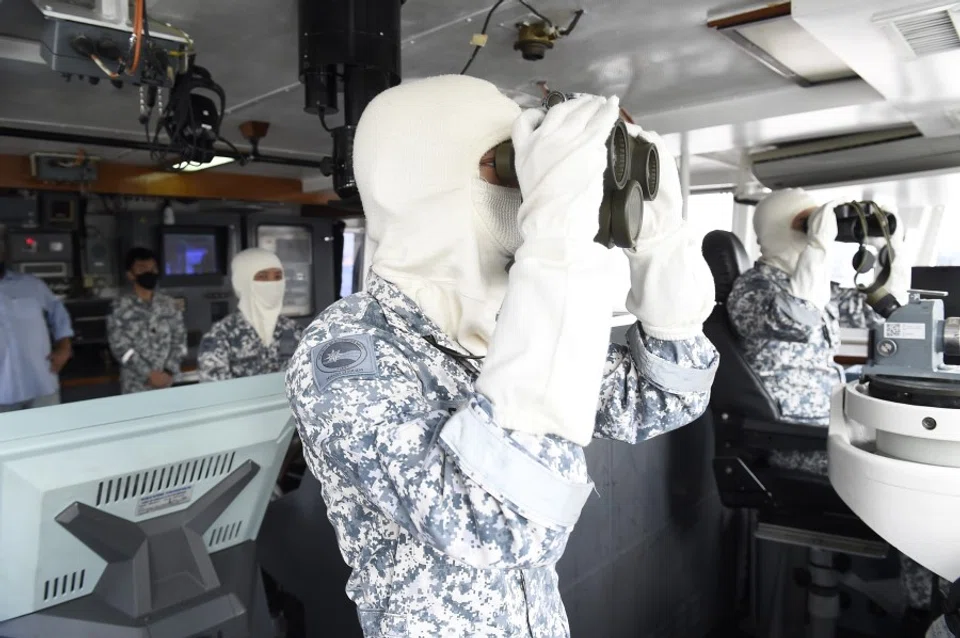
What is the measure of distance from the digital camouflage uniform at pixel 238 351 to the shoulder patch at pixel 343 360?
2490 millimetres

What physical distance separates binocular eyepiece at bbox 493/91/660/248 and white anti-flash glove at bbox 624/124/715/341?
A: 0.13 metres

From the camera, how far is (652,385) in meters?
1.13

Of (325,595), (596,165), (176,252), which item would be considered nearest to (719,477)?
(325,595)

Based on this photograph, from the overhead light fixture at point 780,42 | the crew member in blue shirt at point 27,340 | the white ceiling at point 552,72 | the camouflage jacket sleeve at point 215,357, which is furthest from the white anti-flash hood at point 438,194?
the crew member in blue shirt at point 27,340

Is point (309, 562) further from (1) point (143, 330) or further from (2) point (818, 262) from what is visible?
(1) point (143, 330)

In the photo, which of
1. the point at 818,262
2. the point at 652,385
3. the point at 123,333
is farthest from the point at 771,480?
the point at 123,333

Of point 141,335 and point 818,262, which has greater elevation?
point 818,262

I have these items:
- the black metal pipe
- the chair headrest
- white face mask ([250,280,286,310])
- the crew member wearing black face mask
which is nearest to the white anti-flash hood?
the chair headrest

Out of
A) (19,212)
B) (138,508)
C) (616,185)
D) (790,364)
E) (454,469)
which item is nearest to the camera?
(454,469)

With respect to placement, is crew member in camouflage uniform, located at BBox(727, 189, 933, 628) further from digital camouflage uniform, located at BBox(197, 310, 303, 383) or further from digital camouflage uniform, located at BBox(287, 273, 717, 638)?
digital camouflage uniform, located at BBox(197, 310, 303, 383)

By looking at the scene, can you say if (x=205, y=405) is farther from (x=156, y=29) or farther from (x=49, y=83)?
(x=49, y=83)

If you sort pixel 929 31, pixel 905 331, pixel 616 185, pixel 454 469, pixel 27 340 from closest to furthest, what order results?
pixel 454 469, pixel 616 185, pixel 905 331, pixel 929 31, pixel 27 340

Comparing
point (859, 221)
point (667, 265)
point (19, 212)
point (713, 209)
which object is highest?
point (713, 209)

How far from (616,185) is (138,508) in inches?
30.7
